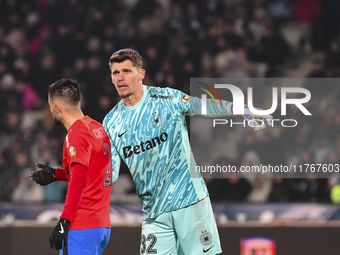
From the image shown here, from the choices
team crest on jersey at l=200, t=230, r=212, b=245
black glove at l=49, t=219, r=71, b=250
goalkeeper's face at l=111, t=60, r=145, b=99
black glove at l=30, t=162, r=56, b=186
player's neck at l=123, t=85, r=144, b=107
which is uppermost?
goalkeeper's face at l=111, t=60, r=145, b=99

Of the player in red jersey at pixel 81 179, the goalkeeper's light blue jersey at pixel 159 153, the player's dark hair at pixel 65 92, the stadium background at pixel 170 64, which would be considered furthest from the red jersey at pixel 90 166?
the stadium background at pixel 170 64

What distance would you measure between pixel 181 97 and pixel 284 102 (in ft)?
11.3

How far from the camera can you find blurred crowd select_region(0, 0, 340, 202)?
6000mm

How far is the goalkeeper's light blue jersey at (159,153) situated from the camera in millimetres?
3256

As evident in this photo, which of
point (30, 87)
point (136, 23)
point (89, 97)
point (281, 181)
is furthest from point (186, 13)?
point (281, 181)

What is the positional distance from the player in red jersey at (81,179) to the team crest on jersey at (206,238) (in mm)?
677

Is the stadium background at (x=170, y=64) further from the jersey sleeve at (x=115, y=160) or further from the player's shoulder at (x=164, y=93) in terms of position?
the player's shoulder at (x=164, y=93)

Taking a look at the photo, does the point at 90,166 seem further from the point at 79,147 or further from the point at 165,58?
the point at 165,58

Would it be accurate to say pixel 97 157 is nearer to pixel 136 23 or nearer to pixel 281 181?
pixel 281 181

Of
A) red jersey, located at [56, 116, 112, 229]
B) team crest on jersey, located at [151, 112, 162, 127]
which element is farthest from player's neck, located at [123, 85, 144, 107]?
red jersey, located at [56, 116, 112, 229]

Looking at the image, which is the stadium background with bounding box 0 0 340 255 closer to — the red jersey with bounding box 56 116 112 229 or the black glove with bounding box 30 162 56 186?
the black glove with bounding box 30 162 56 186

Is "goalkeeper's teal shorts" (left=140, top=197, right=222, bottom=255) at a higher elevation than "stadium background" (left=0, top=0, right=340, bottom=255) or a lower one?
lower

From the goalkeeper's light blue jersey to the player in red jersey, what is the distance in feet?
0.81

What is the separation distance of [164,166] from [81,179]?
0.69 meters
